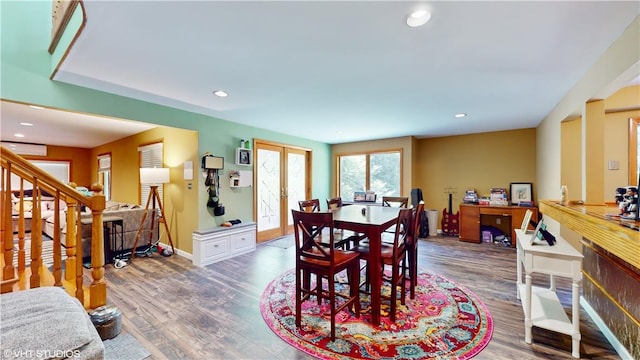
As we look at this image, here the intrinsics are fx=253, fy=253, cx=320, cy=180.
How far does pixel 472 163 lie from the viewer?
5.62 metres

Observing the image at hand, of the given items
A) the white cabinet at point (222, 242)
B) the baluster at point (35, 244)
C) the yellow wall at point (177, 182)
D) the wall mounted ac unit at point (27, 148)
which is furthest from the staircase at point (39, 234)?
the wall mounted ac unit at point (27, 148)

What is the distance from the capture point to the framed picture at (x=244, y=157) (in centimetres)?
442

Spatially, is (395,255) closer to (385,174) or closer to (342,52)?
(342,52)

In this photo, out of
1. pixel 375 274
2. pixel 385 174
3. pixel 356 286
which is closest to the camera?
pixel 375 274

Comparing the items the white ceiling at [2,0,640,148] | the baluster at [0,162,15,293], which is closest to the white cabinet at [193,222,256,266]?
the white ceiling at [2,0,640,148]

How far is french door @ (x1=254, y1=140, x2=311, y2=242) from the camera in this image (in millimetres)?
5082

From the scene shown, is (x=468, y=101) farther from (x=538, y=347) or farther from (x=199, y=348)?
(x=199, y=348)

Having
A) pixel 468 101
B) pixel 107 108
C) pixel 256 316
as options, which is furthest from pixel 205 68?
pixel 468 101

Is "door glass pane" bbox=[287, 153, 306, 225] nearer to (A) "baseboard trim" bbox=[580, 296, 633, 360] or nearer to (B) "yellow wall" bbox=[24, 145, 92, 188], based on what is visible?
(A) "baseboard trim" bbox=[580, 296, 633, 360]

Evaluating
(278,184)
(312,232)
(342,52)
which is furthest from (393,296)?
(278,184)

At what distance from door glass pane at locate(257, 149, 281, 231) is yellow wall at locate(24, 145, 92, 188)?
19.9ft

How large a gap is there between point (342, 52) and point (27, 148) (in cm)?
888

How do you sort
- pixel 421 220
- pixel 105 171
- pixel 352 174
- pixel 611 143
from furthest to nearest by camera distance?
pixel 105 171 → pixel 352 174 → pixel 421 220 → pixel 611 143

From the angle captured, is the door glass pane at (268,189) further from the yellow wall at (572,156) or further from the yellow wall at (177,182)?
the yellow wall at (572,156)
